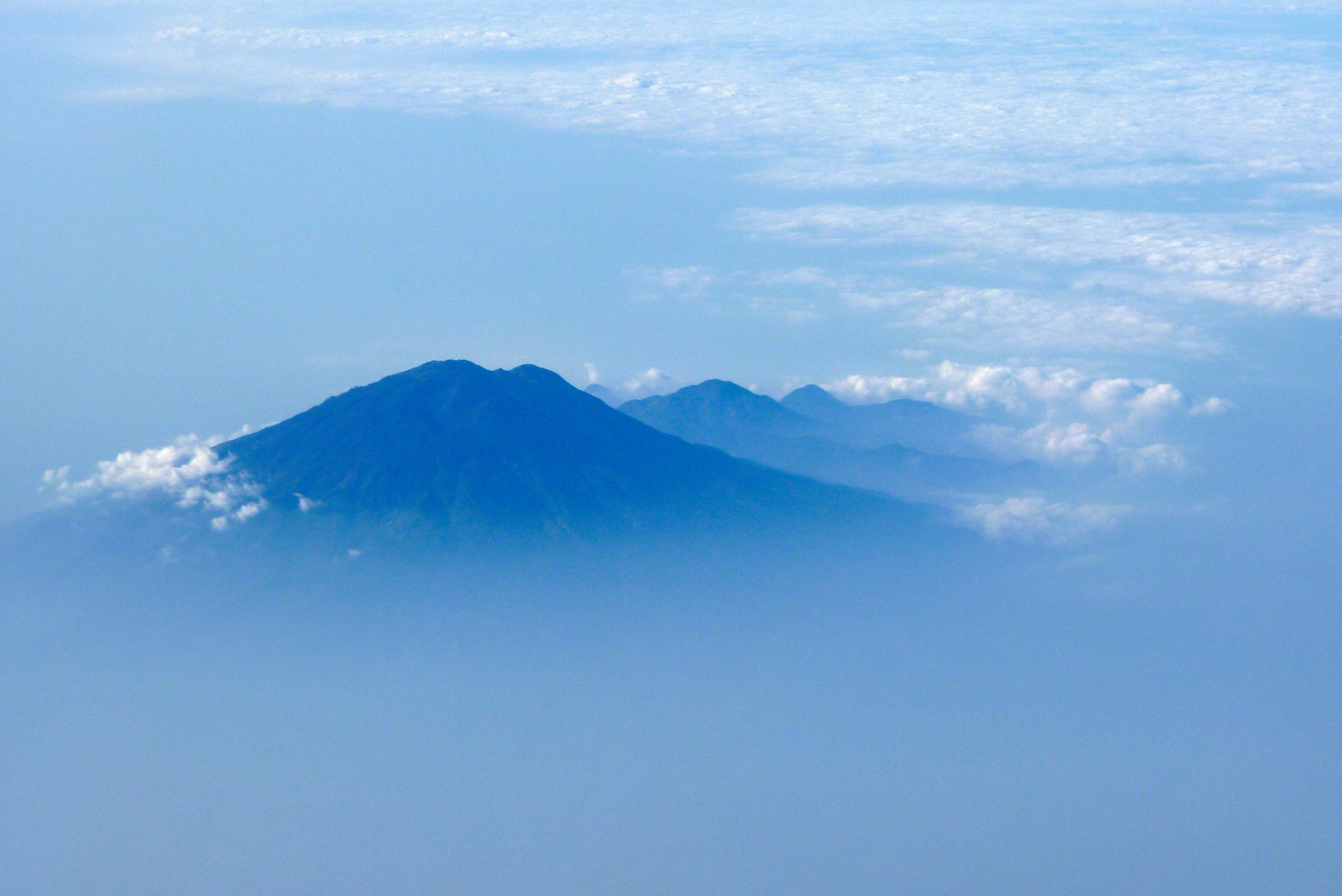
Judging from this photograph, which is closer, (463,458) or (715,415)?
(463,458)

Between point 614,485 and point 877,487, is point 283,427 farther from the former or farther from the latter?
point 877,487

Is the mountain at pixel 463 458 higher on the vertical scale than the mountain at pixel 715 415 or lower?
lower

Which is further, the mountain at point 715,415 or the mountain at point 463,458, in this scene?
the mountain at point 715,415

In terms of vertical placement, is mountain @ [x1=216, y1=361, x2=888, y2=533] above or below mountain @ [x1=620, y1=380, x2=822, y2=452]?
below

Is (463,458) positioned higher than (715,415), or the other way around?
(715,415)

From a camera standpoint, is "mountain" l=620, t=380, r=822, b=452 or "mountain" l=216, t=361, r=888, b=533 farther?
"mountain" l=620, t=380, r=822, b=452

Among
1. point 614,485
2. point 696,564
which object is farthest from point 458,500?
point 696,564

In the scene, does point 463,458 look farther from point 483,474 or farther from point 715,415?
point 715,415

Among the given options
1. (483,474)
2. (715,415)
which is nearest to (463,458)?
(483,474)
